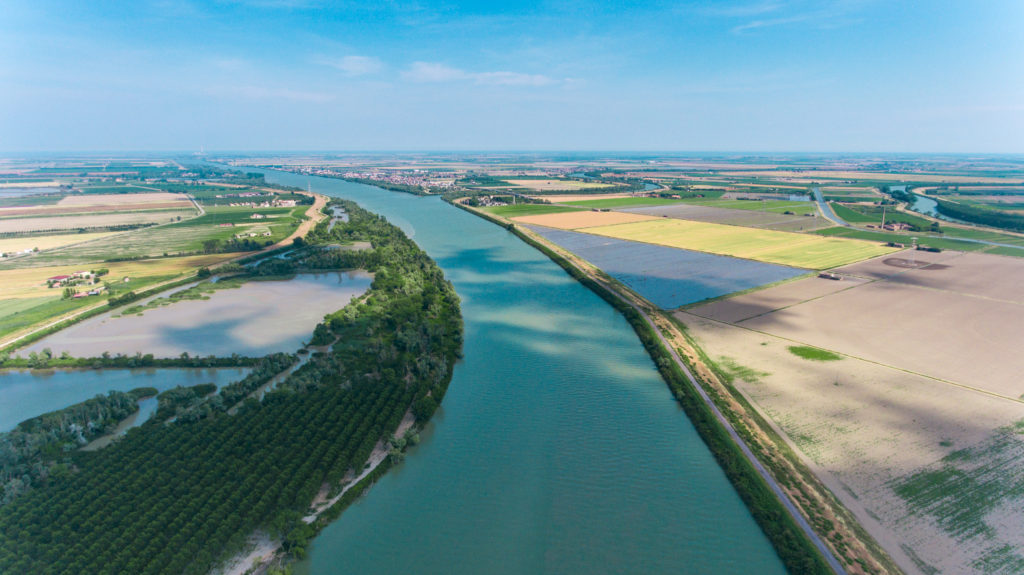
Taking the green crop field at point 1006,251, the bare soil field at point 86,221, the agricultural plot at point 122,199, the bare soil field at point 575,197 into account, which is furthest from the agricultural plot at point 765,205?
the agricultural plot at point 122,199

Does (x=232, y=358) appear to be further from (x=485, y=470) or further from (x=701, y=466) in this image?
(x=701, y=466)

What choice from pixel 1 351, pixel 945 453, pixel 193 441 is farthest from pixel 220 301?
pixel 945 453

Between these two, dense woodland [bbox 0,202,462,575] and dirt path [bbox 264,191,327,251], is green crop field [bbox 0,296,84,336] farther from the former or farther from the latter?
dirt path [bbox 264,191,327,251]

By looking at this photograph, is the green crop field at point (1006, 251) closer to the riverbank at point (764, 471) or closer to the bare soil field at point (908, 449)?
the bare soil field at point (908, 449)

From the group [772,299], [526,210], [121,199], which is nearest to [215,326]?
[772,299]

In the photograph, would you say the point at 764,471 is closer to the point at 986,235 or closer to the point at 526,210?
the point at 986,235

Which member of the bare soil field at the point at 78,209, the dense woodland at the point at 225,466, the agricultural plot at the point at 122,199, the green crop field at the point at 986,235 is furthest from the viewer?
the agricultural plot at the point at 122,199
